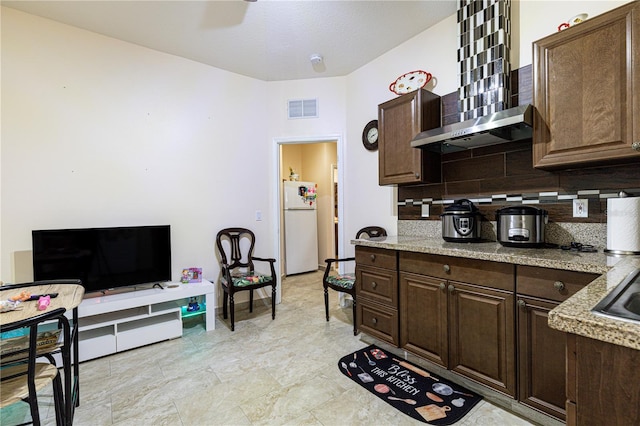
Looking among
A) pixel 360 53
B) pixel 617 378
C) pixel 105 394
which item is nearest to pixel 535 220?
pixel 617 378

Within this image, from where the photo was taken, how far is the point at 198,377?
2072 mm

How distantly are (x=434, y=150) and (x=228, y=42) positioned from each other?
7.34ft

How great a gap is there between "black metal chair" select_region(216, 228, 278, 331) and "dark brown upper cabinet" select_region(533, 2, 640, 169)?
2.52 meters

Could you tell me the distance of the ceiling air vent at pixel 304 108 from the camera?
3.66 meters

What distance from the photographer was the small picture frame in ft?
9.80

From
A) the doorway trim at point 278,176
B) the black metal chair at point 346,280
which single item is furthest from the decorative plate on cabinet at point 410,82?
the black metal chair at point 346,280

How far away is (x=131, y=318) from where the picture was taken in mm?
2479

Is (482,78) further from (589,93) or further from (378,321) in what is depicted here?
(378,321)

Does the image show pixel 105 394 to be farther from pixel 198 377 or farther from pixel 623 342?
pixel 623 342

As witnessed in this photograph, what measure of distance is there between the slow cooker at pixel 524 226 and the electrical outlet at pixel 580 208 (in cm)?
16

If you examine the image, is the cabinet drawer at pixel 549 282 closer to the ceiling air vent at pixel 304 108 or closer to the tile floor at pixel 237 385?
the tile floor at pixel 237 385

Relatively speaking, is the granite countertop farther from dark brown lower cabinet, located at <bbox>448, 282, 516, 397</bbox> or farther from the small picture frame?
the small picture frame

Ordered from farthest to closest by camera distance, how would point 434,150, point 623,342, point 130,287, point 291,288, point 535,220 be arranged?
point 291,288
point 130,287
point 434,150
point 535,220
point 623,342

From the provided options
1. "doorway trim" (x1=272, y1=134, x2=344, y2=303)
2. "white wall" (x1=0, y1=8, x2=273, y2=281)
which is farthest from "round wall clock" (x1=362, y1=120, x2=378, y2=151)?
"white wall" (x1=0, y1=8, x2=273, y2=281)
